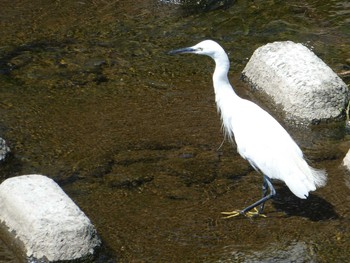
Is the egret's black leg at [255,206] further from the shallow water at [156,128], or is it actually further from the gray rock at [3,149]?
the gray rock at [3,149]

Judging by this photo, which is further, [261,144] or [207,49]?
[207,49]

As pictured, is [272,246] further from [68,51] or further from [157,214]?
[68,51]

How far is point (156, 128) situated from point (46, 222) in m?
1.96

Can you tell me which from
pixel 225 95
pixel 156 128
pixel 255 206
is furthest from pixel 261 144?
pixel 156 128

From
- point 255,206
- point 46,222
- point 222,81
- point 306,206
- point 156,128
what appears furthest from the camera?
point 156,128

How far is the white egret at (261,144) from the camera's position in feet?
16.7

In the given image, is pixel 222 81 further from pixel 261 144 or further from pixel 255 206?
pixel 255 206

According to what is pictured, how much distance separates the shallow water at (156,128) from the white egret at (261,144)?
219mm

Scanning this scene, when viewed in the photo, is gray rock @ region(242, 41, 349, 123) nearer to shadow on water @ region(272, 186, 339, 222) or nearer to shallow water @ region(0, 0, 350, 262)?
shallow water @ region(0, 0, 350, 262)

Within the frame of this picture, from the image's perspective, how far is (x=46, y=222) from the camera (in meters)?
4.42

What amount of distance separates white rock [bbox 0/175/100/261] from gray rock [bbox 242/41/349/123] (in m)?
2.52

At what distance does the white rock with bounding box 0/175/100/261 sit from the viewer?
4.39 metres

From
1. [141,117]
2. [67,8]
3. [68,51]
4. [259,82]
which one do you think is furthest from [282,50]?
[67,8]

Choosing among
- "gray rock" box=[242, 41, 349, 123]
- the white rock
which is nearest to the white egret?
"gray rock" box=[242, 41, 349, 123]
